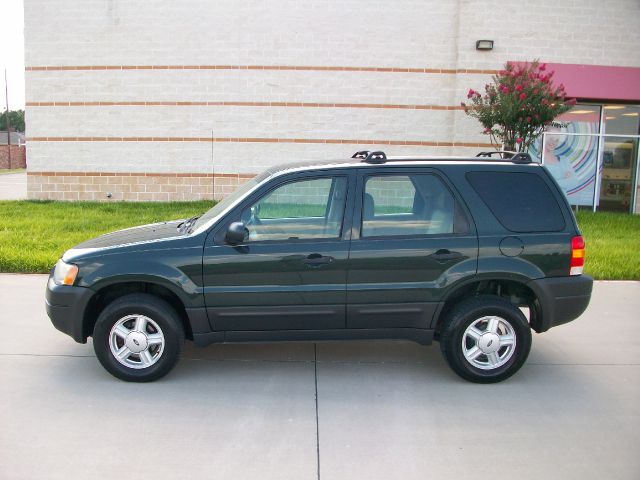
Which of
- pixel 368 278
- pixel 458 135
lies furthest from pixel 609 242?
pixel 368 278

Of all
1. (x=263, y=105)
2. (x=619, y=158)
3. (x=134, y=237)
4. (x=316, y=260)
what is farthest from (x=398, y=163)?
(x=619, y=158)

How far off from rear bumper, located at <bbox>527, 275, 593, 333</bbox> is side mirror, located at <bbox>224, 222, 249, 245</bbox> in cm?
223

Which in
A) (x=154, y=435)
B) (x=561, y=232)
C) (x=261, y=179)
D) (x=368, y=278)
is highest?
(x=261, y=179)

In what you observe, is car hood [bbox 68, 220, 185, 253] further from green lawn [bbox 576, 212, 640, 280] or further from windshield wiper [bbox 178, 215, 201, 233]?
green lawn [bbox 576, 212, 640, 280]

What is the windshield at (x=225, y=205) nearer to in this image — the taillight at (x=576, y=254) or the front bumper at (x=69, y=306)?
the front bumper at (x=69, y=306)

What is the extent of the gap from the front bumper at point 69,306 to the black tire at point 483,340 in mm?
2757

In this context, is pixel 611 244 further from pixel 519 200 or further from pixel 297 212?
pixel 297 212

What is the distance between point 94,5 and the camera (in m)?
15.6

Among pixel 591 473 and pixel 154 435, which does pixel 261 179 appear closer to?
pixel 154 435

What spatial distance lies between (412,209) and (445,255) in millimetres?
475

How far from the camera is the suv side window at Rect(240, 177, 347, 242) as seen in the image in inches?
197

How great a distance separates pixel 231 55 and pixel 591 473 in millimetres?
13555

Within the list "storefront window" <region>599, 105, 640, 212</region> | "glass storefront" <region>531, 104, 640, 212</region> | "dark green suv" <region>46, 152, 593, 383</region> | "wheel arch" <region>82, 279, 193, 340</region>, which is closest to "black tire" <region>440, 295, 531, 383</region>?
"dark green suv" <region>46, 152, 593, 383</region>

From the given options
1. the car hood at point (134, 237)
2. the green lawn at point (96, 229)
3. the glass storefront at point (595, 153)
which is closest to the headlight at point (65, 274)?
the car hood at point (134, 237)
